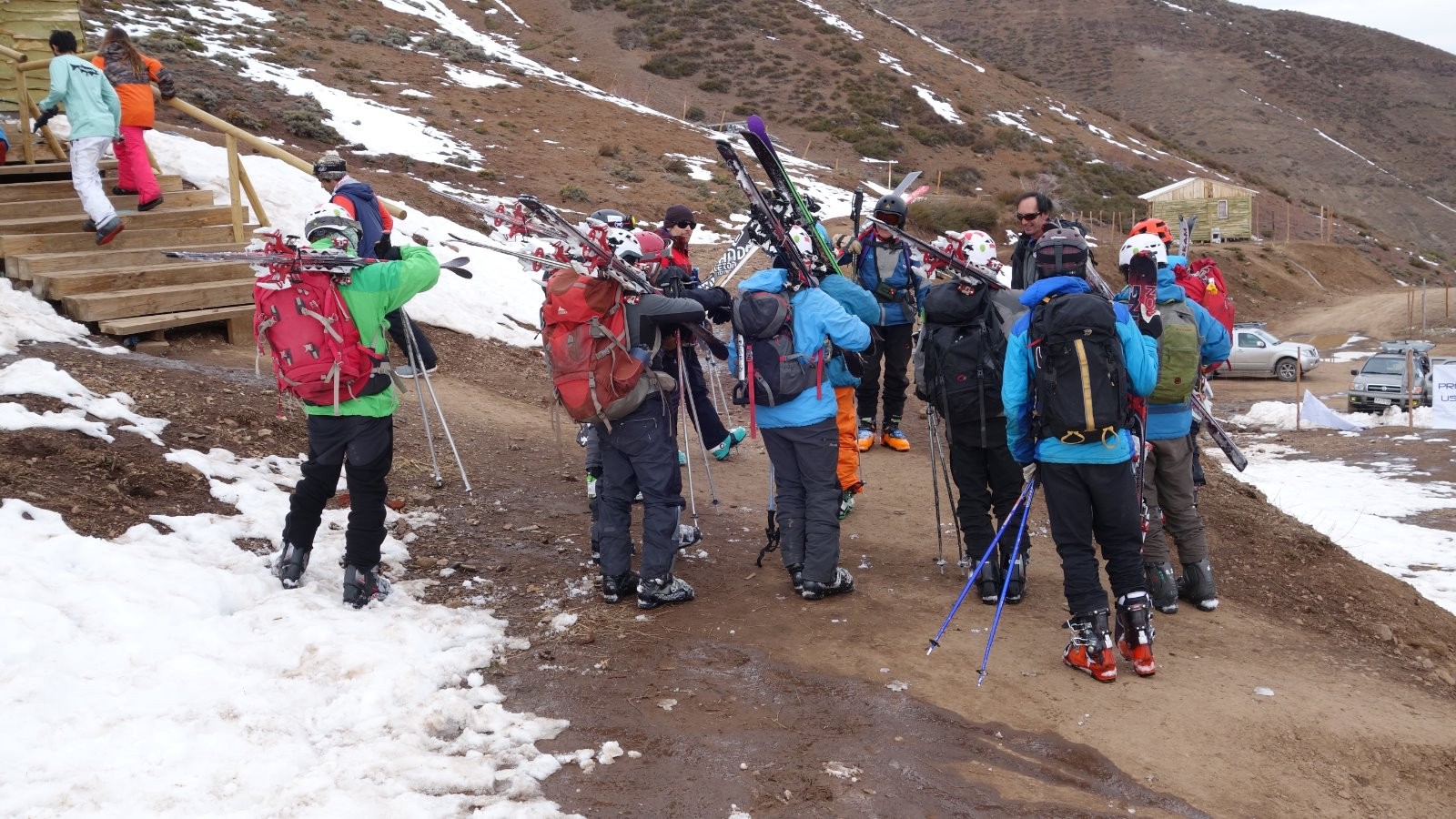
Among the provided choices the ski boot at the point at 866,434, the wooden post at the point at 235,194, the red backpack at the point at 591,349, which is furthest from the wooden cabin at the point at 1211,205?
the red backpack at the point at 591,349

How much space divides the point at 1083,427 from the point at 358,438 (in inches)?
144

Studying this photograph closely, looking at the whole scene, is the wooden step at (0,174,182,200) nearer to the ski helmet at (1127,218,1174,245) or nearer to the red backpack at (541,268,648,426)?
the red backpack at (541,268,648,426)

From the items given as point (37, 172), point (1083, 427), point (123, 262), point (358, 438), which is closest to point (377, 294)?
point (358, 438)

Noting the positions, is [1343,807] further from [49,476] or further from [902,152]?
[902,152]

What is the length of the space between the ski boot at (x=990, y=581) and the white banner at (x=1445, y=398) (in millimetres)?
14146

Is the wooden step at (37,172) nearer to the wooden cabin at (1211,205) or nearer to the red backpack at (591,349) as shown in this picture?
the red backpack at (591,349)

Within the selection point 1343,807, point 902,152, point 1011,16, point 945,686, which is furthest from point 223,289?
point 1011,16

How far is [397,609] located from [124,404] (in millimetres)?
3352

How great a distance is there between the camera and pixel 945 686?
5035 mm

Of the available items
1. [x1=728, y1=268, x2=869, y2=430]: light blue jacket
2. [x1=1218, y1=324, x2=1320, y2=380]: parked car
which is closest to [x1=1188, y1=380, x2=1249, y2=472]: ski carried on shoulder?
[x1=728, y1=268, x2=869, y2=430]: light blue jacket

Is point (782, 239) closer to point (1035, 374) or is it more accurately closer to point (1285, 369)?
point (1035, 374)

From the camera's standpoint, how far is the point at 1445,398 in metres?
16.6

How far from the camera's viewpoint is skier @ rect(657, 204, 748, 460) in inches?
266

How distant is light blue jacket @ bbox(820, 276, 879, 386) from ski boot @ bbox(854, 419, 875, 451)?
3.52m
